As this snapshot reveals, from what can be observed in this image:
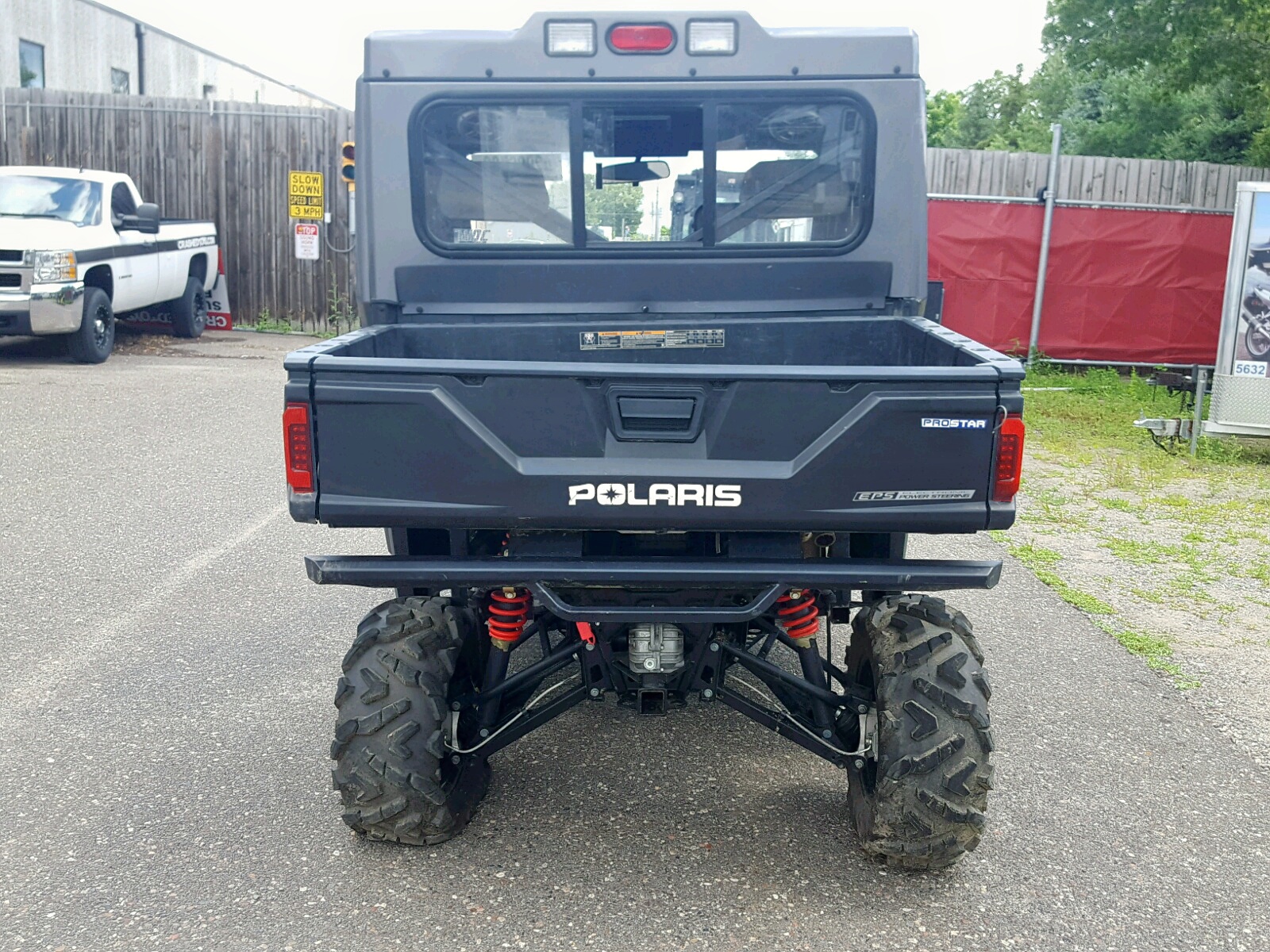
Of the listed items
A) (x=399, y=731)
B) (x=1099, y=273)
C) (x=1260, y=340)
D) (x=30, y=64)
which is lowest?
(x=399, y=731)

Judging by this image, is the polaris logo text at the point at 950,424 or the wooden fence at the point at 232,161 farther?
the wooden fence at the point at 232,161

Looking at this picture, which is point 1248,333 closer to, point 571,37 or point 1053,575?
point 1053,575

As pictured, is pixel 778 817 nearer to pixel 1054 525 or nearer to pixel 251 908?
pixel 251 908

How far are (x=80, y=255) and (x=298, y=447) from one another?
11124mm

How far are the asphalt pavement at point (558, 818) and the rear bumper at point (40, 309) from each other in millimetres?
7276

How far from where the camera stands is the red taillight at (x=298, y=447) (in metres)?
3.23

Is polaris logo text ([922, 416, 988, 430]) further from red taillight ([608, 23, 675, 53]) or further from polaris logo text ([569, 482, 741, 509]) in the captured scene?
red taillight ([608, 23, 675, 53])

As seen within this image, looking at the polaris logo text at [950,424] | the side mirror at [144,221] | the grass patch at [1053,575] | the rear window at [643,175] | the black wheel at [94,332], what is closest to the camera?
the polaris logo text at [950,424]

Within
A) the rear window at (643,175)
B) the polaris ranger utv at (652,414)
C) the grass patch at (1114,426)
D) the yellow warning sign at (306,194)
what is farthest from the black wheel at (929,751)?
the yellow warning sign at (306,194)

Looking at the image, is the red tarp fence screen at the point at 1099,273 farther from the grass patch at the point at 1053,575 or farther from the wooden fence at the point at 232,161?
the wooden fence at the point at 232,161

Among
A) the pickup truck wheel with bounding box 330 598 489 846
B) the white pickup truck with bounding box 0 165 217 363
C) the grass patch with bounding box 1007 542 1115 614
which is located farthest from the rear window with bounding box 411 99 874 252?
the white pickup truck with bounding box 0 165 217 363

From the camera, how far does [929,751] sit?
11.1ft

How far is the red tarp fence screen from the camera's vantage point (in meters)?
14.6

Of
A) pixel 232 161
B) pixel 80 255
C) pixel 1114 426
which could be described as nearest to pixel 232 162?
pixel 232 161
